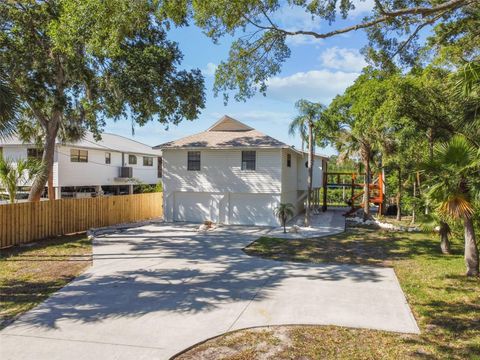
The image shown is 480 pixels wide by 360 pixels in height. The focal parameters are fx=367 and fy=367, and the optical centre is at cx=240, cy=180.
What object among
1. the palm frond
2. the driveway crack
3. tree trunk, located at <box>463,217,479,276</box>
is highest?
the palm frond

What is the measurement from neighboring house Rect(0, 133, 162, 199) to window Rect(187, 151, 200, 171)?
7.36 m

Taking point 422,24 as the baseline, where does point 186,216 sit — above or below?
below

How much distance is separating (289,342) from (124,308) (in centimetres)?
327

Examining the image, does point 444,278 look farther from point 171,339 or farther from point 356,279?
point 171,339

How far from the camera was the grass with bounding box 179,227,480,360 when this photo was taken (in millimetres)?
5258

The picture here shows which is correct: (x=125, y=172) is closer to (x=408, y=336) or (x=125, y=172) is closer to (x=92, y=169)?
(x=92, y=169)

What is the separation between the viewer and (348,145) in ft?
82.3

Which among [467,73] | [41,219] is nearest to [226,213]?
[41,219]

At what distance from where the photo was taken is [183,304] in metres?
7.25

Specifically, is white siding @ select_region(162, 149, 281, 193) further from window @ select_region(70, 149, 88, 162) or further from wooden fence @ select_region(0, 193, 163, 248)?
window @ select_region(70, 149, 88, 162)

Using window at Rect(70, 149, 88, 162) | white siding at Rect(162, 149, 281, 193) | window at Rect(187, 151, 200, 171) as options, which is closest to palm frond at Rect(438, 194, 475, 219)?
white siding at Rect(162, 149, 281, 193)

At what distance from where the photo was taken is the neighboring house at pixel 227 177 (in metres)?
19.4

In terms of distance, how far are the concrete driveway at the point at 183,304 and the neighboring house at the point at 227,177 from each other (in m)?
8.06

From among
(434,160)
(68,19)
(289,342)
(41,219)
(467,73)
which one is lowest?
(289,342)
